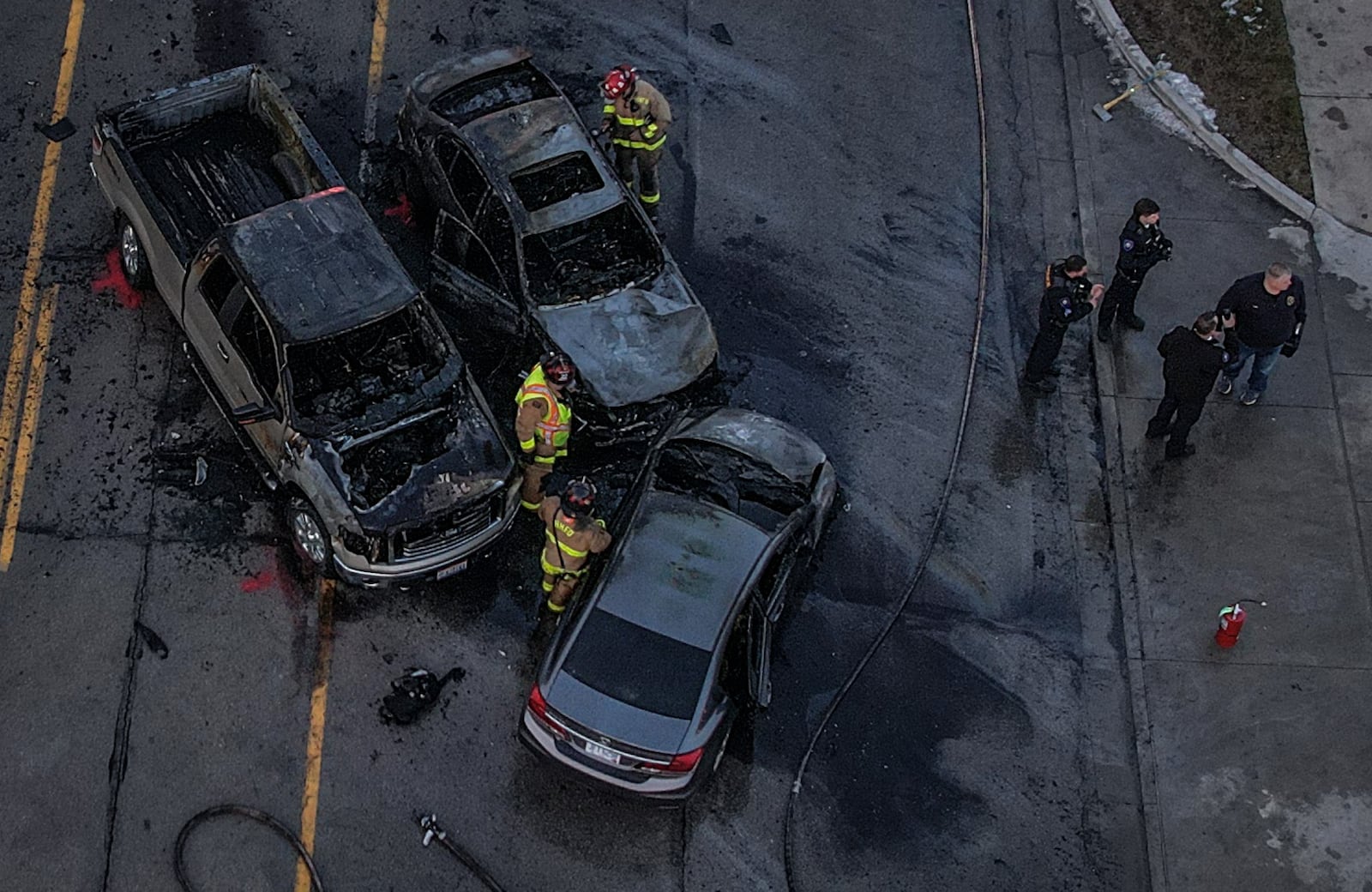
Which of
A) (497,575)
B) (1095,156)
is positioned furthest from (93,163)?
(1095,156)

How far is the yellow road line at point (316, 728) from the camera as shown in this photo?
382 inches

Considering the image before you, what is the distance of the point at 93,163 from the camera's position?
11938 mm

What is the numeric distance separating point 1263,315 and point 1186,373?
89cm

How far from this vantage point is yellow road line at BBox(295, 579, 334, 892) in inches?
382

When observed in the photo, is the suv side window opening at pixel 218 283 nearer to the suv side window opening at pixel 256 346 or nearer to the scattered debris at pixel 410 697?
the suv side window opening at pixel 256 346

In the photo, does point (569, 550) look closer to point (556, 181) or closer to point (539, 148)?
point (556, 181)

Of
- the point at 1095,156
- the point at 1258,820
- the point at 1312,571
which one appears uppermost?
the point at 1095,156

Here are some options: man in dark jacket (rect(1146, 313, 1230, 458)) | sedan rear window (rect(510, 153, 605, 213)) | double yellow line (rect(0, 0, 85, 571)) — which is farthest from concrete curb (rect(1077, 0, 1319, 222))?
double yellow line (rect(0, 0, 85, 571))

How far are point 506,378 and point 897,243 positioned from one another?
4083 mm

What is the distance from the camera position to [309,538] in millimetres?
10578

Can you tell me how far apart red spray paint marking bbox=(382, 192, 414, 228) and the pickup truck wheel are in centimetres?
224

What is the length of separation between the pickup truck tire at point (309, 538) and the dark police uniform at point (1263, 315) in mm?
7483

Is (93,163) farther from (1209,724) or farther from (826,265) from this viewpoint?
(1209,724)

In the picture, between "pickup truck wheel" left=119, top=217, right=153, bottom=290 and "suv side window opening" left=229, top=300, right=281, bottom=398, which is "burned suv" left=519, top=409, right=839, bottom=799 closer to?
"suv side window opening" left=229, top=300, right=281, bottom=398
